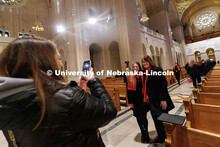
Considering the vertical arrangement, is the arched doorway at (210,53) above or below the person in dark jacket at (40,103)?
above

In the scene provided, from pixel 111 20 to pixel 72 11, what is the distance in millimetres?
3964

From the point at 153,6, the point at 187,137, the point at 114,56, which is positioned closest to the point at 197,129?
the point at 187,137

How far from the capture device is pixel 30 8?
586 inches

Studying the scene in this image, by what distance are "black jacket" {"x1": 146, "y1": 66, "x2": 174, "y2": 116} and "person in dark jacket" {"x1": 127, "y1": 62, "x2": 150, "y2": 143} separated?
0.18 meters

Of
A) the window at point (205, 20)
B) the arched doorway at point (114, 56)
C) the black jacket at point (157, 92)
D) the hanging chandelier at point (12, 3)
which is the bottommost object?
the black jacket at point (157, 92)

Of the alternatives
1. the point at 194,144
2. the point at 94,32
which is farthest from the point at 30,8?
the point at 194,144

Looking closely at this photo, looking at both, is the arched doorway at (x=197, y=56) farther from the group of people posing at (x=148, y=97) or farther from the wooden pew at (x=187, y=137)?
the wooden pew at (x=187, y=137)

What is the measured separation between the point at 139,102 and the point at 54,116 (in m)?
1.86

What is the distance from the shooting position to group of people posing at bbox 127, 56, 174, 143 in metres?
1.94

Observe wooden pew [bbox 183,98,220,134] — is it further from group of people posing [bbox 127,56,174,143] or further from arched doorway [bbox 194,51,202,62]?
arched doorway [bbox 194,51,202,62]

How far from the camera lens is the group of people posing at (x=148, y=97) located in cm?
194

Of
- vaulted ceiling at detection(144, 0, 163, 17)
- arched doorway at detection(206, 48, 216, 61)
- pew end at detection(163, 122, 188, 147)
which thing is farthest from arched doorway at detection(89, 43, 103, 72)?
arched doorway at detection(206, 48, 216, 61)

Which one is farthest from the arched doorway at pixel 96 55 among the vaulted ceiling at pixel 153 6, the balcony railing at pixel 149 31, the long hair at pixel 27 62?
the vaulted ceiling at pixel 153 6

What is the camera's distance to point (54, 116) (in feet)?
1.91
